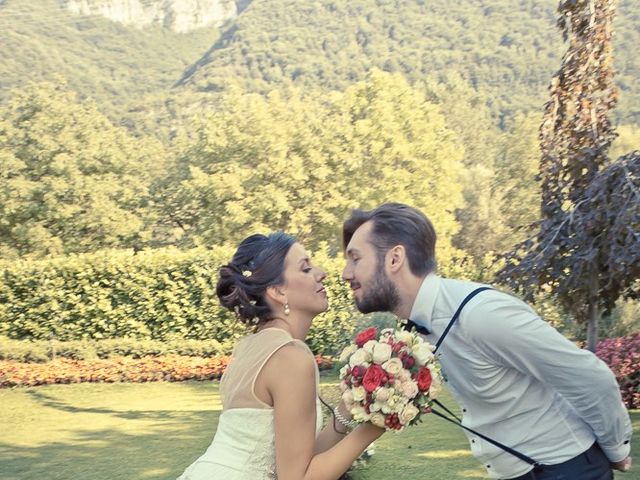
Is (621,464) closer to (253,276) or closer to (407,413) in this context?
(407,413)

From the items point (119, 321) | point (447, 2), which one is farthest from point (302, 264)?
point (447, 2)

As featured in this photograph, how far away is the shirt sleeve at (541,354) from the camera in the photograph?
226 cm

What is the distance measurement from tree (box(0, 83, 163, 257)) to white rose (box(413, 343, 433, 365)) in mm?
26437

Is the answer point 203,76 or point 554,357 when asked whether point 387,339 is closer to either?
point 554,357

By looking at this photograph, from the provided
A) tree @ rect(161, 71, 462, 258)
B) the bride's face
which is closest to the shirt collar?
the bride's face

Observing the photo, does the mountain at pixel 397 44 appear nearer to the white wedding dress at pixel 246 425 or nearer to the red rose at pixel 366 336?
the white wedding dress at pixel 246 425

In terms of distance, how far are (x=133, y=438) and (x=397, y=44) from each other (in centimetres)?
8154

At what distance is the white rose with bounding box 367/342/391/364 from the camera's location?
8.07 ft

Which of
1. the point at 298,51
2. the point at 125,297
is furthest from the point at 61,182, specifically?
the point at 298,51

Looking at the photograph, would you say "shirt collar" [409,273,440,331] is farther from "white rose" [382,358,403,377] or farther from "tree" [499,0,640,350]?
"tree" [499,0,640,350]

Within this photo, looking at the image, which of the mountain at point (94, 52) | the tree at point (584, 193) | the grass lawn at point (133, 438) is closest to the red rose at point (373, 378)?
the grass lawn at point (133, 438)

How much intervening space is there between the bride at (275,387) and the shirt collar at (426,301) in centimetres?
41

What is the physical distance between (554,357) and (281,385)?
0.93 m

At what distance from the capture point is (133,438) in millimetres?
10898
